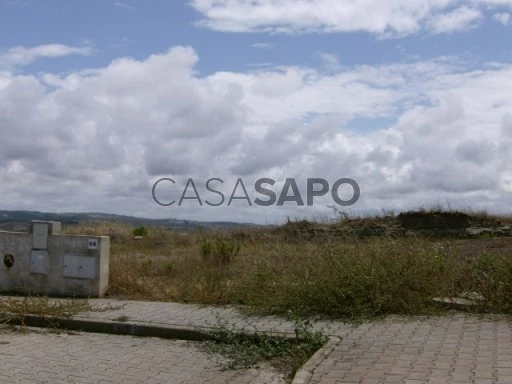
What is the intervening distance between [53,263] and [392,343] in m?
6.46

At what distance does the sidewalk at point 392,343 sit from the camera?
6.25 meters

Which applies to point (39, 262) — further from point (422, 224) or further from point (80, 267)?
point (422, 224)

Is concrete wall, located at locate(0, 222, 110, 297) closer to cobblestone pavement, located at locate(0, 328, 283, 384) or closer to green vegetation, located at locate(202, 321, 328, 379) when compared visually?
cobblestone pavement, located at locate(0, 328, 283, 384)

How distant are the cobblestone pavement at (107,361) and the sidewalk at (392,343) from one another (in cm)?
51

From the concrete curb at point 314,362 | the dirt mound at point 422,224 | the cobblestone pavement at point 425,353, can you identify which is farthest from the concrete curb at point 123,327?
the dirt mound at point 422,224

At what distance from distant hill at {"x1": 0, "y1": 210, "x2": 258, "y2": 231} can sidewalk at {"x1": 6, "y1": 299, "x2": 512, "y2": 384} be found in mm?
3944

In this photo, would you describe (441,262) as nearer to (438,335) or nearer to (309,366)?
(438,335)

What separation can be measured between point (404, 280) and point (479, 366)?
294cm

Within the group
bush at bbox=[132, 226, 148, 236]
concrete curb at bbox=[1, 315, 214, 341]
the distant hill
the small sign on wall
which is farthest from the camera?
bush at bbox=[132, 226, 148, 236]

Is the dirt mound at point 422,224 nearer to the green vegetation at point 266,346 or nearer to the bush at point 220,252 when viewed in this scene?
the bush at point 220,252

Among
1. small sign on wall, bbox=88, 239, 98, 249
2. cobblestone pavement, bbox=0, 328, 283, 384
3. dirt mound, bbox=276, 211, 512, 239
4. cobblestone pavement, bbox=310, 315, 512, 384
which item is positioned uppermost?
dirt mound, bbox=276, 211, 512, 239

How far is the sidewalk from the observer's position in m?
6.25

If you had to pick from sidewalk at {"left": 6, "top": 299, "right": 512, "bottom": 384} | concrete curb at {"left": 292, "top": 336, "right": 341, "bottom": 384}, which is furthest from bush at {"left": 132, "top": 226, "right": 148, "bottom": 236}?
concrete curb at {"left": 292, "top": 336, "right": 341, "bottom": 384}

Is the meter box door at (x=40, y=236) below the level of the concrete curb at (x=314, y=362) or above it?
above
